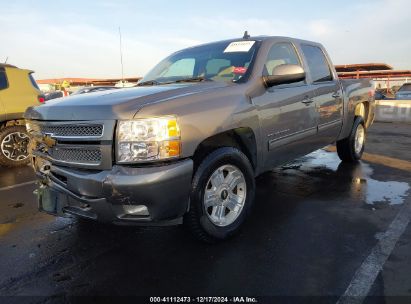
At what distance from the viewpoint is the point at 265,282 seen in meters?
2.75

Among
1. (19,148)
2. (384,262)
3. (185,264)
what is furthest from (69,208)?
(19,148)

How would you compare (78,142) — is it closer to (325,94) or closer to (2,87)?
(325,94)

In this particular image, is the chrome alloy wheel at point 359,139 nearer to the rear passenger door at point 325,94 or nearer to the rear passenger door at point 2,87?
the rear passenger door at point 325,94

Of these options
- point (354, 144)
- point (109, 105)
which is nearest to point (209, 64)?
point (109, 105)

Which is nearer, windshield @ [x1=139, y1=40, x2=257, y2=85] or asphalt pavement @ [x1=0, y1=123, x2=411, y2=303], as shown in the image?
asphalt pavement @ [x1=0, y1=123, x2=411, y2=303]

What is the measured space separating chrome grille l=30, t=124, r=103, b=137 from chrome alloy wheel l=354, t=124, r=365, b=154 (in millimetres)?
4822

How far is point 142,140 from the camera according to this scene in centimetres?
280

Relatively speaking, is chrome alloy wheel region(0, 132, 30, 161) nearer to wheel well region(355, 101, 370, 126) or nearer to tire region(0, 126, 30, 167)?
tire region(0, 126, 30, 167)

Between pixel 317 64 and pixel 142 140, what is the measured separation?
3.29 meters

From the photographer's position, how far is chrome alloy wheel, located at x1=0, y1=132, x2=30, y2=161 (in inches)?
271

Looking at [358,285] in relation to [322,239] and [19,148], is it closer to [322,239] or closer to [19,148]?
[322,239]

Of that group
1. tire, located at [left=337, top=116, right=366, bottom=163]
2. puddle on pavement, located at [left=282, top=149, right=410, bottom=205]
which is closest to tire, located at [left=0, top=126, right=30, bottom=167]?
puddle on pavement, located at [left=282, top=149, right=410, bottom=205]

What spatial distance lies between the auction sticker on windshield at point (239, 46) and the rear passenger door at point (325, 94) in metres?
1.06

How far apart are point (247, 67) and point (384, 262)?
219cm
